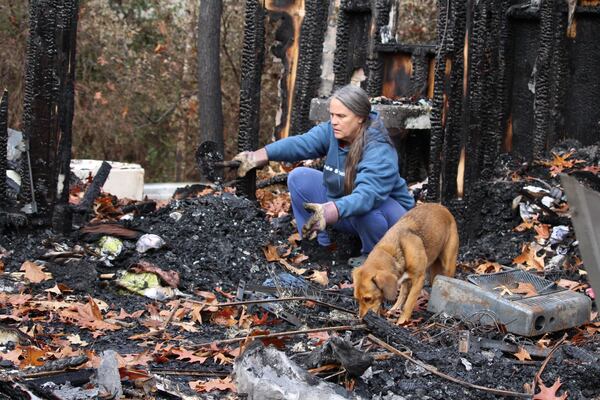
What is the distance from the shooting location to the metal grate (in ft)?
25.4

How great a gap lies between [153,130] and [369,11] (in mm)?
8046

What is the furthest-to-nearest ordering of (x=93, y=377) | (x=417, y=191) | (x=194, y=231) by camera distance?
(x=417, y=191) < (x=194, y=231) < (x=93, y=377)

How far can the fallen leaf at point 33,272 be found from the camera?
784 cm

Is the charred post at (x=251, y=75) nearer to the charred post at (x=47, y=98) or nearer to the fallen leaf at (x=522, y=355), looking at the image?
the charred post at (x=47, y=98)

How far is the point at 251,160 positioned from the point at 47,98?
6.08ft

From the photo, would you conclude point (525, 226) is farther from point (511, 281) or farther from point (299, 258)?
point (299, 258)

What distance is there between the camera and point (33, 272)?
7926 mm

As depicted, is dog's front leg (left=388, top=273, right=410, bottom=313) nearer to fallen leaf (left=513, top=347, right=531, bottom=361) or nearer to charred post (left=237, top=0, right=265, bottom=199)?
fallen leaf (left=513, top=347, right=531, bottom=361)

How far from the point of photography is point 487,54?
31.7 ft

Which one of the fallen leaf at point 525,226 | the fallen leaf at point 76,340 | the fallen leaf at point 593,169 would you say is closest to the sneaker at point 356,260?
the fallen leaf at point 525,226

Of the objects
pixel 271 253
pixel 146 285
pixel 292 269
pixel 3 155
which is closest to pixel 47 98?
pixel 3 155

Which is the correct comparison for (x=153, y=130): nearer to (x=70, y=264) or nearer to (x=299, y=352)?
(x=70, y=264)

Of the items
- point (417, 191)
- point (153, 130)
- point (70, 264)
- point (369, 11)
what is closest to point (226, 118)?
point (153, 130)

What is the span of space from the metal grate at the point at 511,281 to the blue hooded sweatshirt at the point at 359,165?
1.05m
